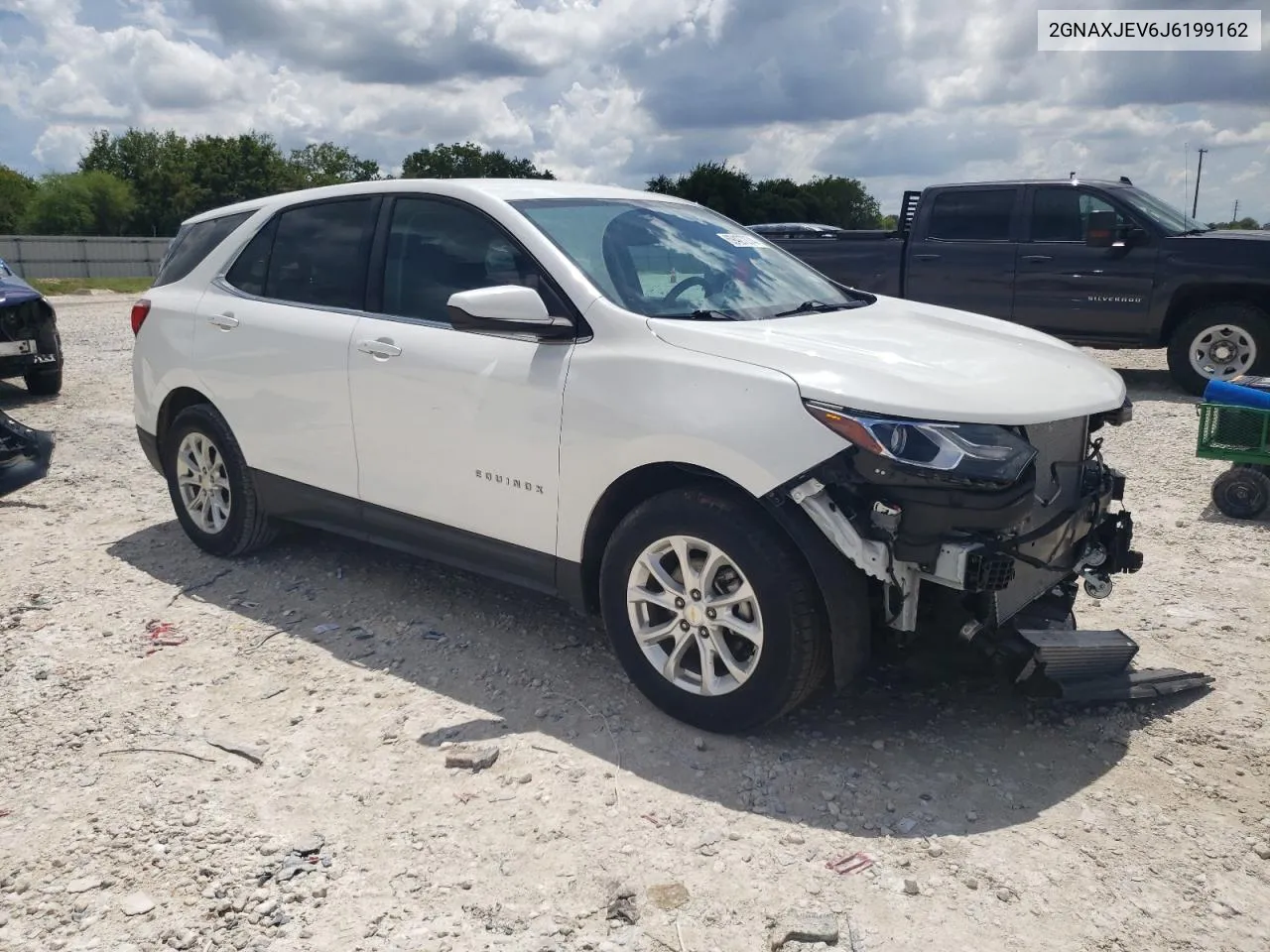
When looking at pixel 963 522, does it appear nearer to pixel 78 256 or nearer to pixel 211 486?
pixel 211 486

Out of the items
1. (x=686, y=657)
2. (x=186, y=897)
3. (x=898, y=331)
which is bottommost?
(x=186, y=897)

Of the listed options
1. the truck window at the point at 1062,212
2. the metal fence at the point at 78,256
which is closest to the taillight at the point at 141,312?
the truck window at the point at 1062,212

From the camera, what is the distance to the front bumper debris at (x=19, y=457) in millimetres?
6925

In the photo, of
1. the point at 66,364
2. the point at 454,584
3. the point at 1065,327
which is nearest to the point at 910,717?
the point at 454,584

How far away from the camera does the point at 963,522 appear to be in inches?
124

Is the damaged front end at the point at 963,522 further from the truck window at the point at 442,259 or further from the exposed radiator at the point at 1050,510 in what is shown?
the truck window at the point at 442,259

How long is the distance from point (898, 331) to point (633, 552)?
1.32 m

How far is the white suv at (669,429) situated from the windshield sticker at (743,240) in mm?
24

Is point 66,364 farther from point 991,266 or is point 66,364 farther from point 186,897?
point 186,897

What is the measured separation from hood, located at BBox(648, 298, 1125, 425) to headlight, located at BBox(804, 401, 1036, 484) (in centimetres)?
3

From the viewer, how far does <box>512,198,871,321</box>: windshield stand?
399cm

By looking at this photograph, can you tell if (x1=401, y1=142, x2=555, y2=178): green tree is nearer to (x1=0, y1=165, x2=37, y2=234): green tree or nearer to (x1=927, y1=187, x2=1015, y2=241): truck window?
(x1=0, y1=165, x2=37, y2=234): green tree

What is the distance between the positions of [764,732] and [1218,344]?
841cm

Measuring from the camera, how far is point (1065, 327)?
10859 mm
